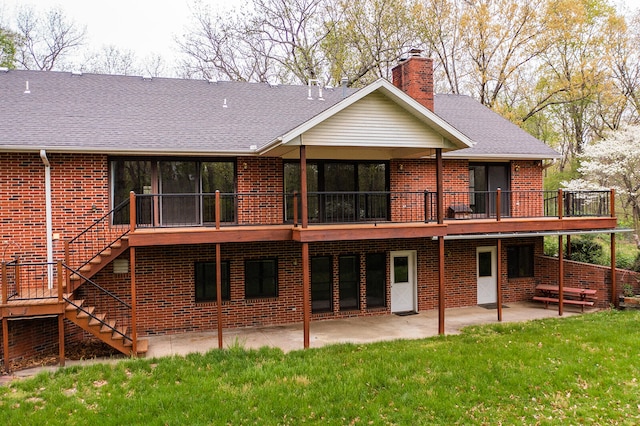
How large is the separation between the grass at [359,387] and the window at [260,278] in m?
3.02

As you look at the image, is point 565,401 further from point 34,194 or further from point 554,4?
point 554,4

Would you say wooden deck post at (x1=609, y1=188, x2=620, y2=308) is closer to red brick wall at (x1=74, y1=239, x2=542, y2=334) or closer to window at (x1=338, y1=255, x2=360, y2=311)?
red brick wall at (x1=74, y1=239, x2=542, y2=334)

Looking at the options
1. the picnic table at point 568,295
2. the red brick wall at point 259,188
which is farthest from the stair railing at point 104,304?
the picnic table at point 568,295

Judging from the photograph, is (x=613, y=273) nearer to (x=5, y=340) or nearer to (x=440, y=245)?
(x=440, y=245)

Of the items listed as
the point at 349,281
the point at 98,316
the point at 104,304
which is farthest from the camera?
the point at 349,281

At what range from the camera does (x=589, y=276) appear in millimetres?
14141

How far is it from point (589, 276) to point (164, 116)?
13271 mm

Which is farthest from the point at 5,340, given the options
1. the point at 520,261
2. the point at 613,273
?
the point at 613,273

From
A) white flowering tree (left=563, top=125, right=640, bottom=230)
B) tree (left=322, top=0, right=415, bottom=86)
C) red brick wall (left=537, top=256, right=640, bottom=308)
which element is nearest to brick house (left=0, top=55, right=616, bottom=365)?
red brick wall (left=537, top=256, right=640, bottom=308)

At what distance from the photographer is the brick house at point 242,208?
10.2 metres

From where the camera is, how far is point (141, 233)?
9.76m

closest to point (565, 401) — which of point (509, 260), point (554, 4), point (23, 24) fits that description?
point (509, 260)

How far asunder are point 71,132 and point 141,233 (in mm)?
3374

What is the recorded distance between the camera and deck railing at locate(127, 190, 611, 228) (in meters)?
11.5
